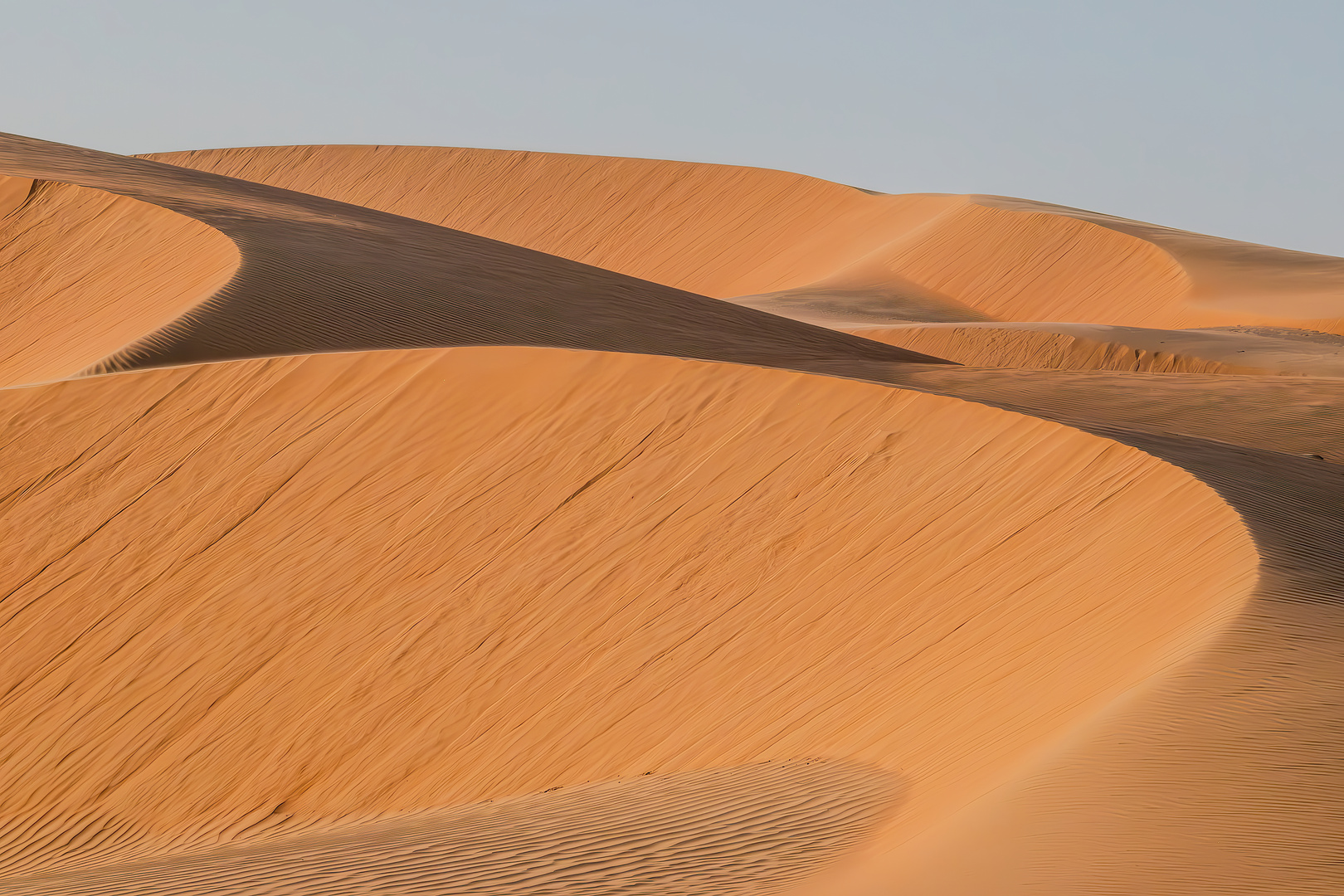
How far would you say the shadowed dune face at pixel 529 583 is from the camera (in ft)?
22.9

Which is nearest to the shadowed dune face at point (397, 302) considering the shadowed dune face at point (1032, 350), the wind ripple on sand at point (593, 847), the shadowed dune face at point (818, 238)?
the shadowed dune face at point (1032, 350)

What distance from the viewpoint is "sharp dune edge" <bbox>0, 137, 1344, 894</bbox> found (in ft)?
15.5

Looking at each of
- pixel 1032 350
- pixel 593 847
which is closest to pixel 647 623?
pixel 593 847

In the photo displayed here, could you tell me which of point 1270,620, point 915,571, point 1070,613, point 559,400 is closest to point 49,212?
point 559,400

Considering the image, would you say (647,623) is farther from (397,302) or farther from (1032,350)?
(1032,350)

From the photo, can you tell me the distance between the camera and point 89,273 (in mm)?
18156

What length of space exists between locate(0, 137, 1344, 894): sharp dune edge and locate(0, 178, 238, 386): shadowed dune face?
1.56 feet

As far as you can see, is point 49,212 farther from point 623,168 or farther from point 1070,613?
point 623,168

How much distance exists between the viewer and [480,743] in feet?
26.0

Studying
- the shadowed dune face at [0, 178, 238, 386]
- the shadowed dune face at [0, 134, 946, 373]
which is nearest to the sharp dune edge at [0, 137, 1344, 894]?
the shadowed dune face at [0, 134, 946, 373]

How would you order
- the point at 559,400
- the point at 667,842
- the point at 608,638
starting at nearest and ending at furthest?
the point at 667,842
the point at 608,638
the point at 559,400

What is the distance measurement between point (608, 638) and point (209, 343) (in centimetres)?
783

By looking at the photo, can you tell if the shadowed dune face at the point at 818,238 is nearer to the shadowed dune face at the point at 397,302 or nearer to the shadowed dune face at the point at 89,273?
the shadowed dune face at the point at 397,302

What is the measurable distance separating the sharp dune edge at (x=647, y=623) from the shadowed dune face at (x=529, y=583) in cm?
3
